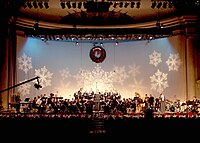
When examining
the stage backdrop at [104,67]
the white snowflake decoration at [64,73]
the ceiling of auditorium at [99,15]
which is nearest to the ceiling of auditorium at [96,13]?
the ceiling of auditorium at [99,15]

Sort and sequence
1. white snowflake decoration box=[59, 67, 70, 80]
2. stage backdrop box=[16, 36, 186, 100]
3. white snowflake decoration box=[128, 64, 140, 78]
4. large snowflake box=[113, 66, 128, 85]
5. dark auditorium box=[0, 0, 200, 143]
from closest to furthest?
dark auditorium box=[0, 0, 200, 143] → stage backdrop box=[16, 36, 186, 100] → white snowflake decoration box=[128, 64, 140, 78] → white snowflake decoration box=[59, 67, 70, 80] → large snowflake box=[113, 66, 128, 85]

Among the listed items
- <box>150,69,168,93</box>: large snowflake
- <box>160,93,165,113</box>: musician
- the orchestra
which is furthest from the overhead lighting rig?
<box>160,93,165,113</box>: musician

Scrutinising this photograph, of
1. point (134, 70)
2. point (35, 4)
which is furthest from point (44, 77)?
point (134, 70)

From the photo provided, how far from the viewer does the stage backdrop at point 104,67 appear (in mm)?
22531

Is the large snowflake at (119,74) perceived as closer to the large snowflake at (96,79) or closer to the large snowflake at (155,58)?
the large snowflake at (96,79)

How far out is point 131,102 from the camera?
20.1 m

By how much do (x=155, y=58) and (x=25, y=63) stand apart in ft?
26.9

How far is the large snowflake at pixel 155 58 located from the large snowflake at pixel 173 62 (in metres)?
0.81

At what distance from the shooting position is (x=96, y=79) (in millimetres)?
25250

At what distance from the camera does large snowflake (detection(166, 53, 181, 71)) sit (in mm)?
22016

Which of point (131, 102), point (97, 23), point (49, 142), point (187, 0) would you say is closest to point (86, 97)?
point (131, 102)

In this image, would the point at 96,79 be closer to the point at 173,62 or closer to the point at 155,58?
the point at 155,58

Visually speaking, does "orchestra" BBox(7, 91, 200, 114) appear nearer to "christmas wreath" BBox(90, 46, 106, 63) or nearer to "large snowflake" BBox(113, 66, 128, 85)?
"large snowflake" BBox(113, 66, 128, 85)

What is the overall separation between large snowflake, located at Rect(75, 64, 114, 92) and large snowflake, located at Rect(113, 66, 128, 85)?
0.92ft
